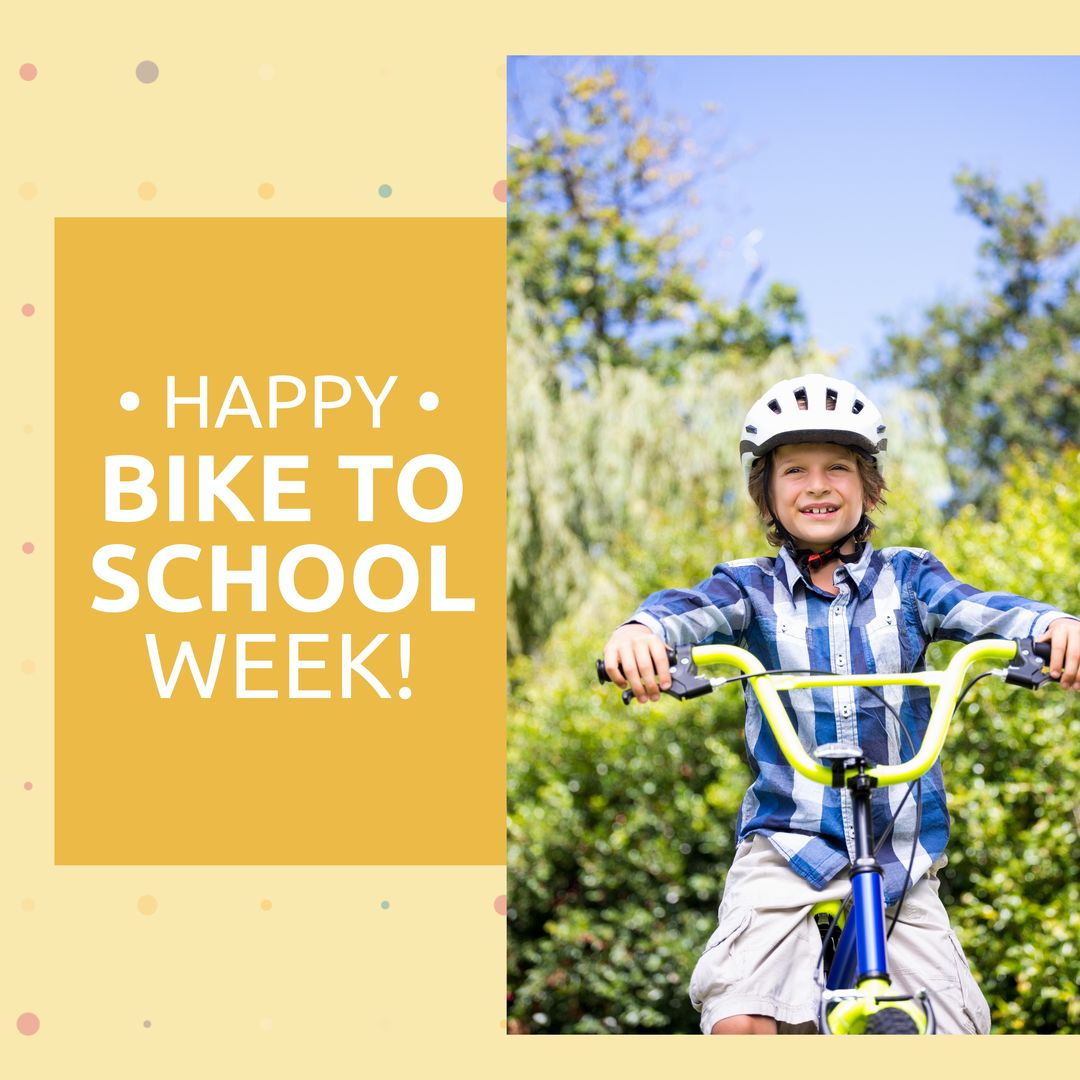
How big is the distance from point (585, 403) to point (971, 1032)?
32.3 ft

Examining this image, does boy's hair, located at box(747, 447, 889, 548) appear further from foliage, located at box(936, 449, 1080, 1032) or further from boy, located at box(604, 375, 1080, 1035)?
foliage, located at box(936, 449, 1080, 1032)

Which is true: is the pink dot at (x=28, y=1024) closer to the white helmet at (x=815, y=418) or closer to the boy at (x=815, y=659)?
the boy at (x=815, y=659)

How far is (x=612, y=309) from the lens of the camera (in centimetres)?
1866

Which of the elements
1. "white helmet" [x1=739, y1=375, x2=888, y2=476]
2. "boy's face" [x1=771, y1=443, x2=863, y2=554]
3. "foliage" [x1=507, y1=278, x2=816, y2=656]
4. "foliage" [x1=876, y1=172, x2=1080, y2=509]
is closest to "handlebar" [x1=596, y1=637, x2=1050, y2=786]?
"boy's face" [x1=771, y1=443, x2=863, y2=554]

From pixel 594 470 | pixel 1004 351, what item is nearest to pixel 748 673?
pixel 594 470

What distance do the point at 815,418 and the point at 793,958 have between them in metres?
1.22

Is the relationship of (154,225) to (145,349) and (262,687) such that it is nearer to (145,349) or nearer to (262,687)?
(145,349)

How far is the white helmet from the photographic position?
130 inches

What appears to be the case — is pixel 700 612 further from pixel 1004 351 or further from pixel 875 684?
pixel 1004 351

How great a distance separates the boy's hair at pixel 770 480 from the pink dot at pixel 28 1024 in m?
2.34

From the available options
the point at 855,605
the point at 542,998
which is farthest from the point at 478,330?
the point at 542,998

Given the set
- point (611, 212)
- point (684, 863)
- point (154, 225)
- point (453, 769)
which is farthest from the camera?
point (611, 212)

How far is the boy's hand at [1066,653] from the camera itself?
2.87 m

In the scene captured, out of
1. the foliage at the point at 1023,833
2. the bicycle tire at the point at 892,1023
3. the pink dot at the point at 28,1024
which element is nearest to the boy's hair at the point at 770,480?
the bicycle tire at the point at 892,1023
